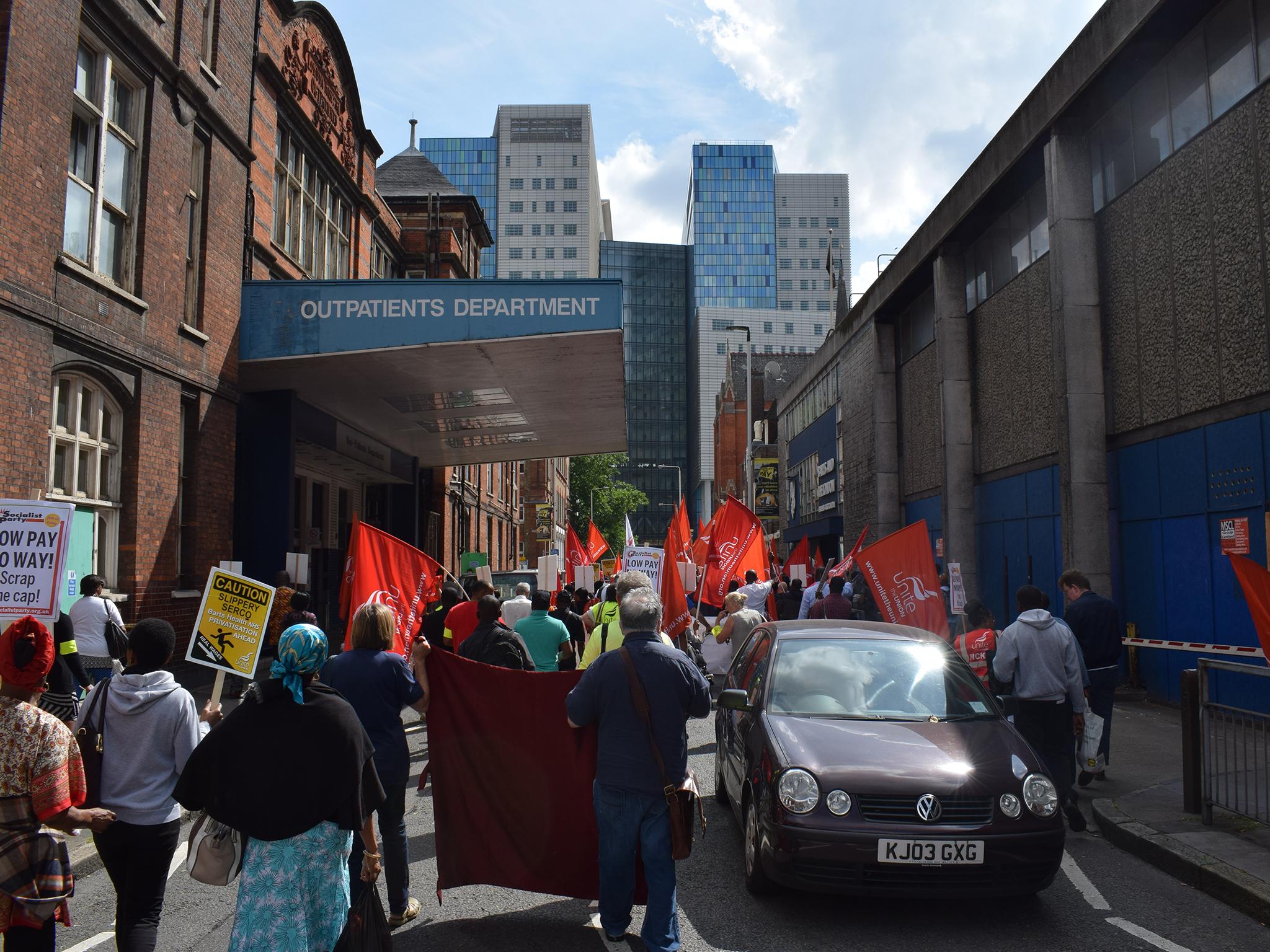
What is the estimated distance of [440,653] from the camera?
548 centimetres

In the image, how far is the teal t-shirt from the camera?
335 inches

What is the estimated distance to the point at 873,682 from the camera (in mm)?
6355

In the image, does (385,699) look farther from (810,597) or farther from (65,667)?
(810,597)

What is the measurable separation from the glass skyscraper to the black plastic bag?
131964 mm

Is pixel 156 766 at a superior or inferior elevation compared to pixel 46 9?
inferior

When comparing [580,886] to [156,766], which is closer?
[156,766]

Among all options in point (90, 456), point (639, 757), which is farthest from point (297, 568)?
point (639, 757)

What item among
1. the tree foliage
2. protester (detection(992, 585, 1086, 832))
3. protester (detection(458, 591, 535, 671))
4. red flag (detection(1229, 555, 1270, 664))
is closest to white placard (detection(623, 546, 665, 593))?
protester (detection(458, 591, 535, 671))

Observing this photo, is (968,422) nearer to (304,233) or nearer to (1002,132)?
(1002,132)

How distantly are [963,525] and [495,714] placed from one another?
16886 mm

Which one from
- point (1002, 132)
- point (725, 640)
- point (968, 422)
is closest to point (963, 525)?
point (968, 422)

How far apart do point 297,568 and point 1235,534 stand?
1188 cm

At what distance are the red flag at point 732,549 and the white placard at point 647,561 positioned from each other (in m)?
0.92

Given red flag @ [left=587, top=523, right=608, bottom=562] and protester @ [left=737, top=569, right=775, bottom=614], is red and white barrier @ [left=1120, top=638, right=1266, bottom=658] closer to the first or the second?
protester @ [left=737, top=569, right=775, bottom=614]
